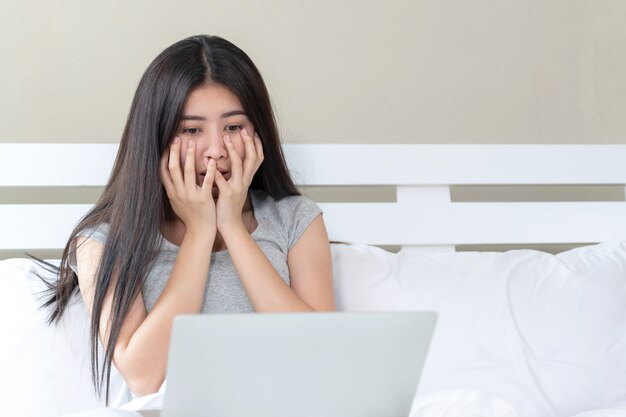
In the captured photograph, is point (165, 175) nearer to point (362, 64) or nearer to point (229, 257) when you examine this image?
point (229, 257)

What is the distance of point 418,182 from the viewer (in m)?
1.87

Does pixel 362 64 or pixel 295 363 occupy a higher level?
pixel 362 64

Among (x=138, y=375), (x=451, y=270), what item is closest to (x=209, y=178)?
(x=138, y=375)

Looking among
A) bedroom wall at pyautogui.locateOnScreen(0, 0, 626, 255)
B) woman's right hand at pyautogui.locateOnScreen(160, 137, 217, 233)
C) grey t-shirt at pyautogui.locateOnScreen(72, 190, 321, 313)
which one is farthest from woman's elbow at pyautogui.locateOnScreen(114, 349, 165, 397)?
bedroom wall at pyautogui.locateOnScreen(0, 0, 626, 255)

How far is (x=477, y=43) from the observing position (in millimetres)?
2047

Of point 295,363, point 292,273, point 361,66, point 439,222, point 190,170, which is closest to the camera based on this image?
point 295,363

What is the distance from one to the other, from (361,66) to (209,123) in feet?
2.12

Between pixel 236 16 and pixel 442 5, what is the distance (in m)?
0.50

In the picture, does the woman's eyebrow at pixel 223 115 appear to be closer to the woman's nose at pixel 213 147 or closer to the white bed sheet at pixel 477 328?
the woman's nose at pixel 213 147

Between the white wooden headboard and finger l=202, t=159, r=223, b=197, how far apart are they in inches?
15.4

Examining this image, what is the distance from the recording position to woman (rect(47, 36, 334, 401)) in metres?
1.37

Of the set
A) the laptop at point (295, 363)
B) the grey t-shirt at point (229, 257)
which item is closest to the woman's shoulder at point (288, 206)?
the grey t-shirt at point (229, 257)

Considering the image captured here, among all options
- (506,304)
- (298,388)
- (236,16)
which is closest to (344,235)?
(506,304)

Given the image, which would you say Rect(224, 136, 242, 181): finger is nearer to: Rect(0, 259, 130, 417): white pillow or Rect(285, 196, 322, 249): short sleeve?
Rect(285, 196, 322, 249): short sleeve
